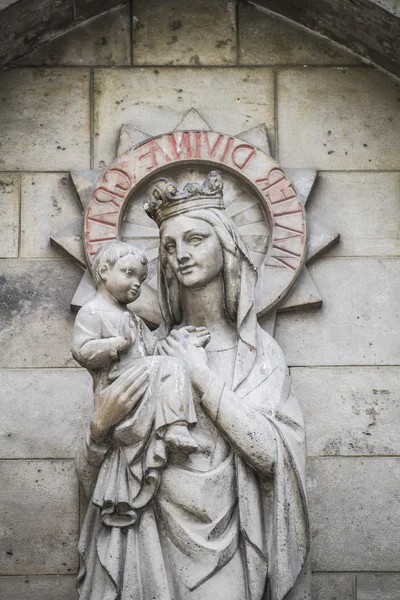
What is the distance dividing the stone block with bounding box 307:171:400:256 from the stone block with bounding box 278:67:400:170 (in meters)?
0.08

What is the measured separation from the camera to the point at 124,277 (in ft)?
25.9

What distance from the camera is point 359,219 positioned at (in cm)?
938

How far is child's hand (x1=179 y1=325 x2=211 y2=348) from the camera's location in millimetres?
8086

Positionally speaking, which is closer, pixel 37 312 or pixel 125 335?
pixel 125 335

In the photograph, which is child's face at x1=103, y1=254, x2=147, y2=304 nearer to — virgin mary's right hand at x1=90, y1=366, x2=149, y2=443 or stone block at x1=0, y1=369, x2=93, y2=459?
virgin mary's right hand at x1=90, y1=366, x2=149, y2=443

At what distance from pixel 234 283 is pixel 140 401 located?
0.84m

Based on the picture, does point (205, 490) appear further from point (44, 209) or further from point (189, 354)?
point (44, 209)

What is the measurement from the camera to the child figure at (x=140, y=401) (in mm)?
7707

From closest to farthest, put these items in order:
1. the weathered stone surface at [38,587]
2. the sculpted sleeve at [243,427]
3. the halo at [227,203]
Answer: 1. the sculpted sleeve at [243,427]
2. the weathered stone surface at [38,587]
3. the halo at [227,203]

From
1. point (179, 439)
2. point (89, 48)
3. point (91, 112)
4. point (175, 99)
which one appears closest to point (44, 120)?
point (91, 112)

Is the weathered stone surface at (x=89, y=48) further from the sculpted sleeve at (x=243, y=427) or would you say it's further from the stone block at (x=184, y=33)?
the sculpted sleeve at (x=243, y=427)

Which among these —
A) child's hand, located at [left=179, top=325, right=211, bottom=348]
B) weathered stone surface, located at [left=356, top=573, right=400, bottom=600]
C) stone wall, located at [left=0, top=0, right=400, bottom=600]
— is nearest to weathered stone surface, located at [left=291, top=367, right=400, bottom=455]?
stone wall, located at [left=0, top=0, right=400, bottom=600]

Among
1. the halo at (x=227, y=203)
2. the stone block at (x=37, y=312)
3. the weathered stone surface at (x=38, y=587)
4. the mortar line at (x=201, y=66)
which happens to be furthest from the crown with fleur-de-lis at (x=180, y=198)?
the weathered stone surface at (x=38, y=587)

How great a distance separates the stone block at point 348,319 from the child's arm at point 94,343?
153 centimetres
